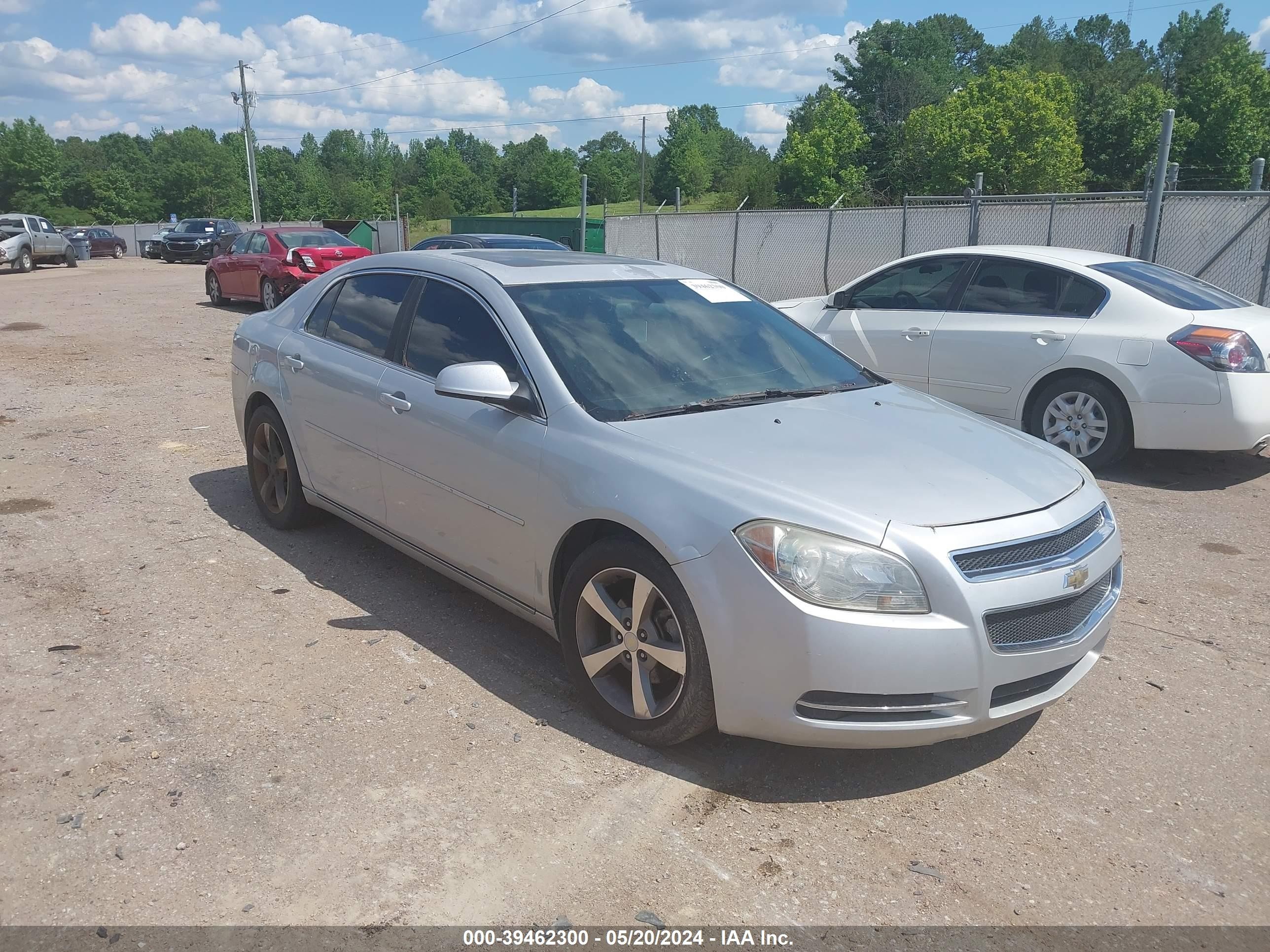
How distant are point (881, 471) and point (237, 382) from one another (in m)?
4.25

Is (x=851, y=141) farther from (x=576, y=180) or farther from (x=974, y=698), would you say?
(x=974, y=698)

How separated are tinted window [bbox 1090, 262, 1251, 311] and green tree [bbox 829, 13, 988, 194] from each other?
264ft

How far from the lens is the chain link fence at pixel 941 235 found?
1224 centimetres

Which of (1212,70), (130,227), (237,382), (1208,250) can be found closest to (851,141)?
(1212,70)

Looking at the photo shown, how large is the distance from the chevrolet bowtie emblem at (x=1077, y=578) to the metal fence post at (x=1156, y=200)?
937 cm

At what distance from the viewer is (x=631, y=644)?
3486 mm

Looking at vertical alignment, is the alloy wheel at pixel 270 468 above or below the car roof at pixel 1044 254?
below

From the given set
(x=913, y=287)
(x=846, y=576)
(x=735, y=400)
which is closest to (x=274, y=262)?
(x=913, y=287)

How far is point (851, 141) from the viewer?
82.9m

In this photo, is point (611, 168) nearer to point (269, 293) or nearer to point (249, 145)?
point (249, 145)

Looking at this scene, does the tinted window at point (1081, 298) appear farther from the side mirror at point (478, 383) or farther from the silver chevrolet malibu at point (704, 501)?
the side mirror at point (478, 383)

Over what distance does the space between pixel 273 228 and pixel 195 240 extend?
1901 centimetres

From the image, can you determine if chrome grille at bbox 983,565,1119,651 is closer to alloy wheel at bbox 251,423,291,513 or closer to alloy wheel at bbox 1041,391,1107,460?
alloy wheel at bbox 251,423,291,513

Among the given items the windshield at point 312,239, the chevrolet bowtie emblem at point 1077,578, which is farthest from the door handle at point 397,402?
the windshield at point 312,239
